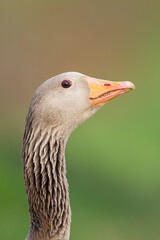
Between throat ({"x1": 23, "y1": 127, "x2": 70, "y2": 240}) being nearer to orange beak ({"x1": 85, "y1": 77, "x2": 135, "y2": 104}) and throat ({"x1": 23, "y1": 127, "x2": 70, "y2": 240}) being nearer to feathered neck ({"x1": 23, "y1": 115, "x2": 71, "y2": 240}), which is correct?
feathered neck ({"x1": 23, "y1": 115, "x2": 71, "y2": 240})

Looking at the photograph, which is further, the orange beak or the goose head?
Result: the orange beak

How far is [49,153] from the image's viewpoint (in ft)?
13.3

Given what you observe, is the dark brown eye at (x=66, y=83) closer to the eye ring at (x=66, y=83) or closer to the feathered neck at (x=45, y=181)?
the eye ring at (x=66, y=83)

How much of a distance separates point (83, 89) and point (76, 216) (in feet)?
13.5

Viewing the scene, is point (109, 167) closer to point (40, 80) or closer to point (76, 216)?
point (76, 216)

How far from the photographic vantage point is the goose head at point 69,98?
3992mm

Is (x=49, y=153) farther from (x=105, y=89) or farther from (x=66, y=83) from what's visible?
(x=105, y=89)

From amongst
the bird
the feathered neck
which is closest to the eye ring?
the bird

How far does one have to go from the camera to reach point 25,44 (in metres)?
13.1

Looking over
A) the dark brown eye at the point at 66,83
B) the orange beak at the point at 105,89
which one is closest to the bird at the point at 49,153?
the dark brown eye at the point at 66,83

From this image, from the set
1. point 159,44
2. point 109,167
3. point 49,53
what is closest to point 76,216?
point 109,167

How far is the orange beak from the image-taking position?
165 inches

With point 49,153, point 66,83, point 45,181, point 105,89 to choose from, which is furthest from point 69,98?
point 45,181

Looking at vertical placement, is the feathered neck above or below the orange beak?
below
